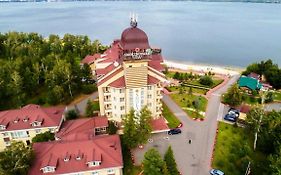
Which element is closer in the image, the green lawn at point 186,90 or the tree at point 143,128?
the tree at point 143,128

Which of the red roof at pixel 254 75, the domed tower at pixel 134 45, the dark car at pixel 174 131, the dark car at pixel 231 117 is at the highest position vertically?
the domed tower at pixel 134 45

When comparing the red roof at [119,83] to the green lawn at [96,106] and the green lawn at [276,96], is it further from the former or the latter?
the green lawn at [276,96]

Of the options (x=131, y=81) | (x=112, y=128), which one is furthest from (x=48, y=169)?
(x=131, y=81)

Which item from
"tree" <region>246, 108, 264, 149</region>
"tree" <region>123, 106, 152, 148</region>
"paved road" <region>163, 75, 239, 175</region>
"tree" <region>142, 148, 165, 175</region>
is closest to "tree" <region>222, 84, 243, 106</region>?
"paved road" <region>163, 75, 239, 175</region>

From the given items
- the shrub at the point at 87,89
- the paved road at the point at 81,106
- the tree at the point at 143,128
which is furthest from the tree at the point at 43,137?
the shrub at the point at 87,89

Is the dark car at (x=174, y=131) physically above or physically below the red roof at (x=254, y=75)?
below

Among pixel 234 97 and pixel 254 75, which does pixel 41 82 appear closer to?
pixel 234 97

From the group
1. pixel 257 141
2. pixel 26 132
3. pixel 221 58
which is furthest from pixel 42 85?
pixel 221 58
